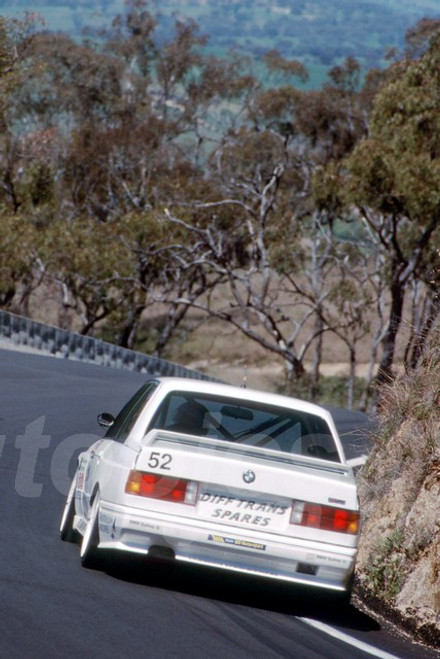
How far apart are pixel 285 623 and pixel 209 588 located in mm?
862

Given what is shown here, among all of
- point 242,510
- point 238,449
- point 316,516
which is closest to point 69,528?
point 238,449

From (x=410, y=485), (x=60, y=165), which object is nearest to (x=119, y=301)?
(x=60, y=165)

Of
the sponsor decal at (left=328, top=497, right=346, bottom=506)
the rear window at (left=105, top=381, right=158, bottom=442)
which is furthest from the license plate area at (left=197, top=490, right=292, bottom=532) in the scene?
the rear window at (left=105, top=381, right=158, bottom=442)

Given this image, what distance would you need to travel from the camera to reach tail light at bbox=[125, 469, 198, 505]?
677 cm

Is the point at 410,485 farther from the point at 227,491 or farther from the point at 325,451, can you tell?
the point at 227,491

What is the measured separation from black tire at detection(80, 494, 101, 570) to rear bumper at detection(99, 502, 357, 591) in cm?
35

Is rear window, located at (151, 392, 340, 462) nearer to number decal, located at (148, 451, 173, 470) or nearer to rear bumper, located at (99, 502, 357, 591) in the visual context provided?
number decal, located at (148, 451, 173, 470)

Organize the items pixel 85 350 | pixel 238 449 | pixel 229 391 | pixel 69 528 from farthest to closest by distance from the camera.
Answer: pixel 85 350, pixel 69 528, pixel 229 391, pixel 238 449

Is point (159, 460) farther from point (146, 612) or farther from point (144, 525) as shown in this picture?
point (146, 612)

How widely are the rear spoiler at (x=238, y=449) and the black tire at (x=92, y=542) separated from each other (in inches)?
23.2

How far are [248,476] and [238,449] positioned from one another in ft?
0.92

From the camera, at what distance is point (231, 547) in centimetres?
672

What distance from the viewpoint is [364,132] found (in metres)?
50.7

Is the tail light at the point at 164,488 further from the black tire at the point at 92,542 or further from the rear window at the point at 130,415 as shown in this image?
the rear window at the point at 130,415
